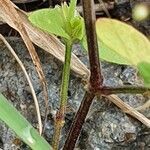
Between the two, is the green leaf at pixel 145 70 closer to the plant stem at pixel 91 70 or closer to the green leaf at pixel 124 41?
the green leaf at pixel 124 41

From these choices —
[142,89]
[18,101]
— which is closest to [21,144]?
[18,101]

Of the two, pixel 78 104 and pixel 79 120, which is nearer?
pixel 79 120

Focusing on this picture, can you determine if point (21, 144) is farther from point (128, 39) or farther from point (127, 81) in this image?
point (128, 39)

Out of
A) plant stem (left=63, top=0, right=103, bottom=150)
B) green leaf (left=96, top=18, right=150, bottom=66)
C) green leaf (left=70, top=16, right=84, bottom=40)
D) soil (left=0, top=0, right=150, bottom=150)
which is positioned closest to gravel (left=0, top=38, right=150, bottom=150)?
soil (left=0, top=0, right=150, bottom=150)

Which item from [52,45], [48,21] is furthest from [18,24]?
[48,21]

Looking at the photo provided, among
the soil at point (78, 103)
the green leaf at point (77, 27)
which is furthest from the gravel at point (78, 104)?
the green leaf at point (77, 27)

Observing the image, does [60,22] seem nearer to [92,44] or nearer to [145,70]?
[92,44]

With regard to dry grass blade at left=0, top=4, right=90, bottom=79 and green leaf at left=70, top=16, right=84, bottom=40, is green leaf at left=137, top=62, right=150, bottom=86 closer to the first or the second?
green leaf at left=70, top=16, right=84, bottom=40

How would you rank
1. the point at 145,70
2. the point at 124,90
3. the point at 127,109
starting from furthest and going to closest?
the point at 127,109
the point at 124,90
the point at 145,70
